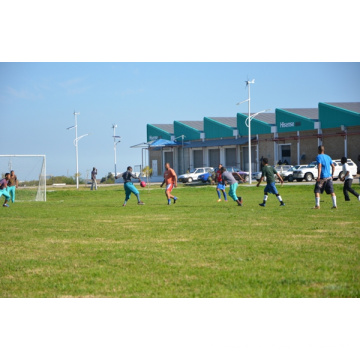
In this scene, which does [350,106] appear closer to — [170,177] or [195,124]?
[195,124]

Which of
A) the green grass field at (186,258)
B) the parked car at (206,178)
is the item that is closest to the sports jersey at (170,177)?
the green grass field at (186,258)

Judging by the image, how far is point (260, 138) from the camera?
64.1 m

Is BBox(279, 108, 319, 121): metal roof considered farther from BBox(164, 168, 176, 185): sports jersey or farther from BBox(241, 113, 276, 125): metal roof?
BBox(164, 168, 176, 185): sports jersey

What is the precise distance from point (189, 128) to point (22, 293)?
2668 inches

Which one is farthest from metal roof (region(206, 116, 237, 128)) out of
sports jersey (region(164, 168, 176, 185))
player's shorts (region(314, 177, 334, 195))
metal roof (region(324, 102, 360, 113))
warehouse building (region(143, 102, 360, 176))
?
player's shorts (region(314, 177, 334, 195))

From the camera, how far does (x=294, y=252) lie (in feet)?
32.7

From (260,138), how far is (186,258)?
55.3 m

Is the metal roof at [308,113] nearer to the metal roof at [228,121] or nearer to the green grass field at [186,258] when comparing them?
the metal roof at [228,121]

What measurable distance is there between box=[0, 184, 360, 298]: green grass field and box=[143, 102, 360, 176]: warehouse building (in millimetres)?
39811

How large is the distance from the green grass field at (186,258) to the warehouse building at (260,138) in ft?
131

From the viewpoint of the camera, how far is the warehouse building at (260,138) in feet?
180

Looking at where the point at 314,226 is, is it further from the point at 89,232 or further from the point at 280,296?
the point at 280,296
